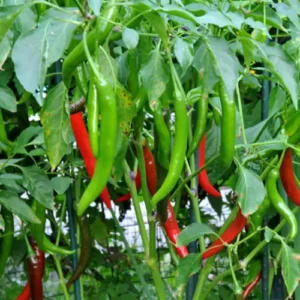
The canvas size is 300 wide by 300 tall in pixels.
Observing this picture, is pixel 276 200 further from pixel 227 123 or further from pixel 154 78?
pixel 154 78

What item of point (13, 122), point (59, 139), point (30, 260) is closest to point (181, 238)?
point (59, 139)

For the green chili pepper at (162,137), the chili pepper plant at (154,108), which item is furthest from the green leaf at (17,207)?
the green chili pepper at (162,137)

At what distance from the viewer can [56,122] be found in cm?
89

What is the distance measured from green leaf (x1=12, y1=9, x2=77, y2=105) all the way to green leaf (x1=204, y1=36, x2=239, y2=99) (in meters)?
0.17

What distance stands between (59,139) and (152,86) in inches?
6.4

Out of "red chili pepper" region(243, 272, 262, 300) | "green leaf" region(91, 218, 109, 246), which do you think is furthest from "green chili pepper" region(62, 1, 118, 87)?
"green leaf" region(91, 218, 109, 246)

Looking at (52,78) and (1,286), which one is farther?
(1,286)

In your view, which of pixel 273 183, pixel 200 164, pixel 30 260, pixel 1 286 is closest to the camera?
pixel 273 183

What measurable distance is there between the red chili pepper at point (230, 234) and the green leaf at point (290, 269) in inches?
3.2

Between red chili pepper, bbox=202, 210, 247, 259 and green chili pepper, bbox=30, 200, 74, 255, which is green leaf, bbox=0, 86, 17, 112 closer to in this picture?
green chili pepper, bbox=30, 200, 74, 255

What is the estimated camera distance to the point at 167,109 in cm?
97

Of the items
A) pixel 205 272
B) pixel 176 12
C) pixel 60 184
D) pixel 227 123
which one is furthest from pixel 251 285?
pixel 176 12

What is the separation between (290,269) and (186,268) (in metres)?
0.17

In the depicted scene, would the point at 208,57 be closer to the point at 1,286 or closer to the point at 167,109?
the point at 167,109
